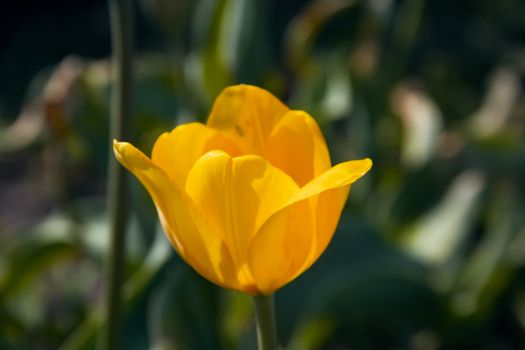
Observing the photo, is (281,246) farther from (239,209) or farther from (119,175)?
(119,175)

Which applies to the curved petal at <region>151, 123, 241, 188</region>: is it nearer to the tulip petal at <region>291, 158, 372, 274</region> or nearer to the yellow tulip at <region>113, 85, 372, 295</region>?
the yellow tulip at <region>113, 85, 372, 295</region>

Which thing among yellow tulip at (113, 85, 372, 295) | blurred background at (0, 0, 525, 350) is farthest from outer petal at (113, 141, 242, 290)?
blurred background at (0, 0, 525, 350)

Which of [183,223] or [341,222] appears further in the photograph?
[341,222]

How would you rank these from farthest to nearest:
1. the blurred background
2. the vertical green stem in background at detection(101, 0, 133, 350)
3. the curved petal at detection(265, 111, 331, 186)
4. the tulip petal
→ the blurred background, the vertical green stem in background at detection(101, 0, 133, 350), the curved petal at detection(265, 111, 331, 186), the tulip petal

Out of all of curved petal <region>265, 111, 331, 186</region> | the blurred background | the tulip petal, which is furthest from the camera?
the blurred background

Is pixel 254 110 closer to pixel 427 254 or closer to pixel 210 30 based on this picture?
pixel 427 254

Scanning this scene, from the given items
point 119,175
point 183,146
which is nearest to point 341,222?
point 119,175

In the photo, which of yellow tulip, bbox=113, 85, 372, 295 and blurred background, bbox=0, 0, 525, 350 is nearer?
yellow tulip, bbox=113, 85, 372, 295
